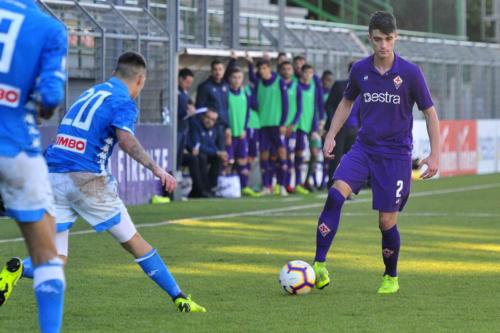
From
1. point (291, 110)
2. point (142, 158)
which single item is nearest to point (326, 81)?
point (291, 110)

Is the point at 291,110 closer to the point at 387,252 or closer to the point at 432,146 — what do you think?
the point at 387,252

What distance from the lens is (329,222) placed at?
9.82 m

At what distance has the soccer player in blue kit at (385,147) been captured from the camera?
965 centimetres

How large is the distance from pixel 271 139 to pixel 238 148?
3.14 feet

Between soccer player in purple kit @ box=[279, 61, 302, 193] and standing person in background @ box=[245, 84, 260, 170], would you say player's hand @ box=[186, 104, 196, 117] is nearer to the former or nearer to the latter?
standing person in background @ box=[245, 84, 260, 170]

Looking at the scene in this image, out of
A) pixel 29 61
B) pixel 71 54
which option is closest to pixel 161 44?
pixel 71 54

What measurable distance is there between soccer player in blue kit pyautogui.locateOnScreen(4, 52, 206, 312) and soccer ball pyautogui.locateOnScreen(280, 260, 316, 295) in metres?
1.12

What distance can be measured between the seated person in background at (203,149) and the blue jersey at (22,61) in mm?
14793

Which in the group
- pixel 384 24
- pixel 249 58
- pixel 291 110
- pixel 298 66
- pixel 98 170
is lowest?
pixel 98 170

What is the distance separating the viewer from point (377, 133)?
9.71 m

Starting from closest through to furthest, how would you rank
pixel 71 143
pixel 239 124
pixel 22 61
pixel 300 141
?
pixel 22 61, pixel 71 143, pixel 239 124, pixel 300 141

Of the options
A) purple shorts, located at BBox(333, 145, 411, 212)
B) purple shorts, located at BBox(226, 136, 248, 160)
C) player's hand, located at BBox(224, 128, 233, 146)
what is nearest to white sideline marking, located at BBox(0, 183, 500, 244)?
purple shorts, located at BBox(226, 136, 248, 160)

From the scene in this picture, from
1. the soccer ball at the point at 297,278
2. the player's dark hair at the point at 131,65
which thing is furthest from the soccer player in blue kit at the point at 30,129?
the soccer ball at the point at 297,278

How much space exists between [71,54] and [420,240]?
22.9 ft
